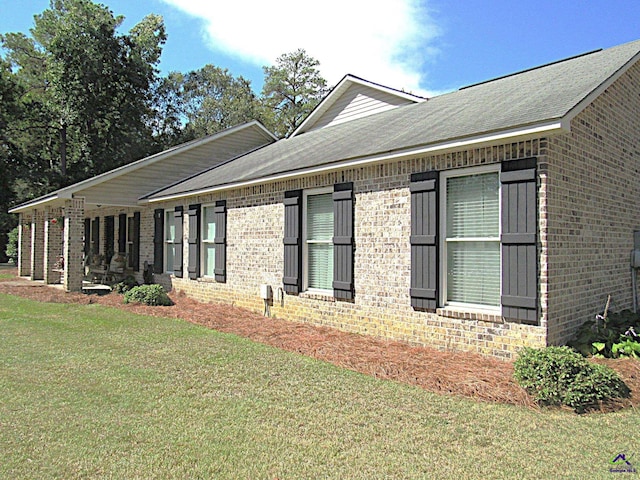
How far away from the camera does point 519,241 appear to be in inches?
233

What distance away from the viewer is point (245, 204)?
10.7 meters

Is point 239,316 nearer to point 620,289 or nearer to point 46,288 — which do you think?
point 620,289

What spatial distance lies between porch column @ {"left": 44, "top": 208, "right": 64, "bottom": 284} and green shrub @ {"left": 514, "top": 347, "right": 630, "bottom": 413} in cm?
1621

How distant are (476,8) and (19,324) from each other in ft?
36.4

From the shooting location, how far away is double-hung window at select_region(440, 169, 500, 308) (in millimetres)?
6333

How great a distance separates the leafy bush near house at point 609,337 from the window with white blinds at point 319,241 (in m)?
4.04

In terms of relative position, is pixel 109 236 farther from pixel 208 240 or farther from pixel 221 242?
pixel 221 242

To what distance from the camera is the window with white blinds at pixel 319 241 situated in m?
8.73

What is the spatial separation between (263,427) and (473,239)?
3.80 metres

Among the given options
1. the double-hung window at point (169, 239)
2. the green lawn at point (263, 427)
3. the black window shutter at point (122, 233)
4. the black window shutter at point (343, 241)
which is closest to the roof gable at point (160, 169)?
the double-hung window at point (169, 239)

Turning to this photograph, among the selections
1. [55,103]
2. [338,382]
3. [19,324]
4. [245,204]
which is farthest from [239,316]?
[55,103]

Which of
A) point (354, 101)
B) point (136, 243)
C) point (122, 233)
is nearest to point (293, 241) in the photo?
point (354, 101)

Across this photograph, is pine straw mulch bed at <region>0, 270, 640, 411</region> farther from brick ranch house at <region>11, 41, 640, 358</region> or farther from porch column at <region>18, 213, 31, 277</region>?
porch column at <region>18, 213, 31, 277</region>

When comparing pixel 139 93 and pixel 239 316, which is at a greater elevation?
pixel 139 93
